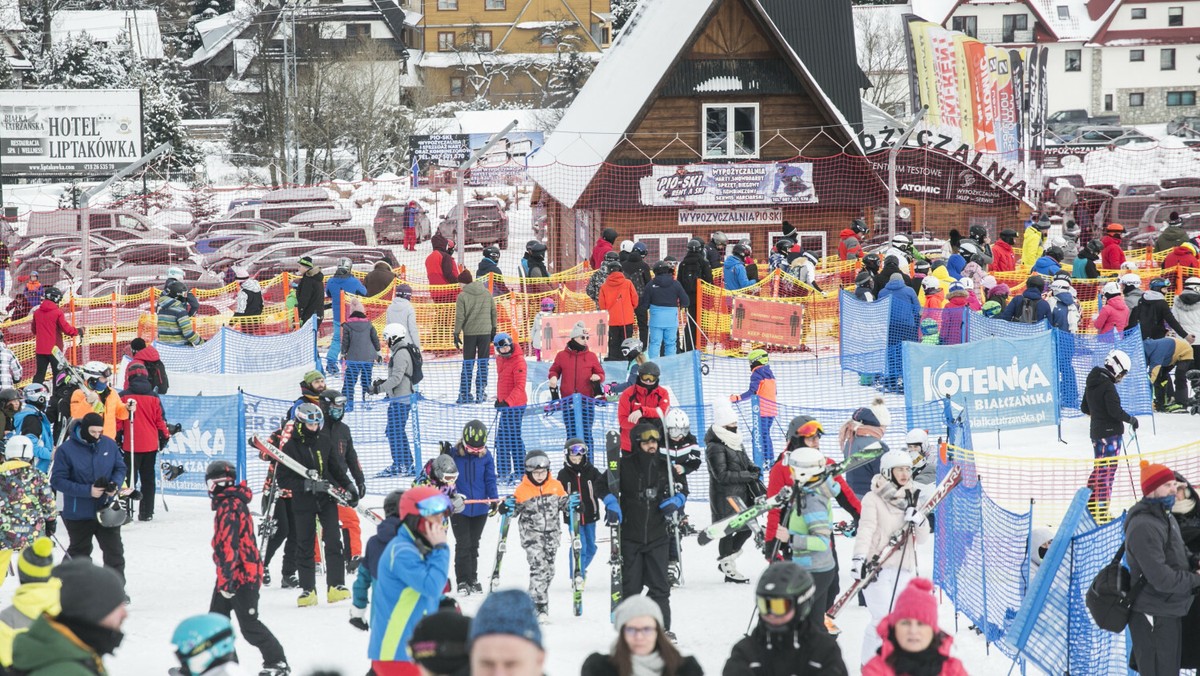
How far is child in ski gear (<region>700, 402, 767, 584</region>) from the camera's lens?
1073 centimetres

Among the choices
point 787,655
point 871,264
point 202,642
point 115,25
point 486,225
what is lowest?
point 787,655

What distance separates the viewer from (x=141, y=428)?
41.1ft

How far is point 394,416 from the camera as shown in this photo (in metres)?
14.3

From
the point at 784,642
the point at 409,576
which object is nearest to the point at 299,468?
the point at 409,576

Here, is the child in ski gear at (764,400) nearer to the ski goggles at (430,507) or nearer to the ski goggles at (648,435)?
the ski goggles at (648,435)

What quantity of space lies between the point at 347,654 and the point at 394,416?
16.5 feet

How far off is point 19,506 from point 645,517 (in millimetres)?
4050

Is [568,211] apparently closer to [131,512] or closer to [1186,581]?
[131,512]

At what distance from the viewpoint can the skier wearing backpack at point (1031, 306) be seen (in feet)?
55.6

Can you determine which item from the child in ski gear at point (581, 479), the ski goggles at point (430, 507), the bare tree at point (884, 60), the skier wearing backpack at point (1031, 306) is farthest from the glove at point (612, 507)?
the bare tree at point (884, 60)

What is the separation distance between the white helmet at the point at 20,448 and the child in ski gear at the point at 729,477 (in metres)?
4.73

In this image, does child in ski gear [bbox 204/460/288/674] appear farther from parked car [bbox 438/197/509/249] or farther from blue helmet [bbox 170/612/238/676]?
parked car [bbox 438/197/509/249]

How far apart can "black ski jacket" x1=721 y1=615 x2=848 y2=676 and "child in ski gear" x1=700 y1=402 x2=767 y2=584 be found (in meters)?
4.75

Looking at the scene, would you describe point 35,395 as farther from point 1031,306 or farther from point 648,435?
point 1031,306
